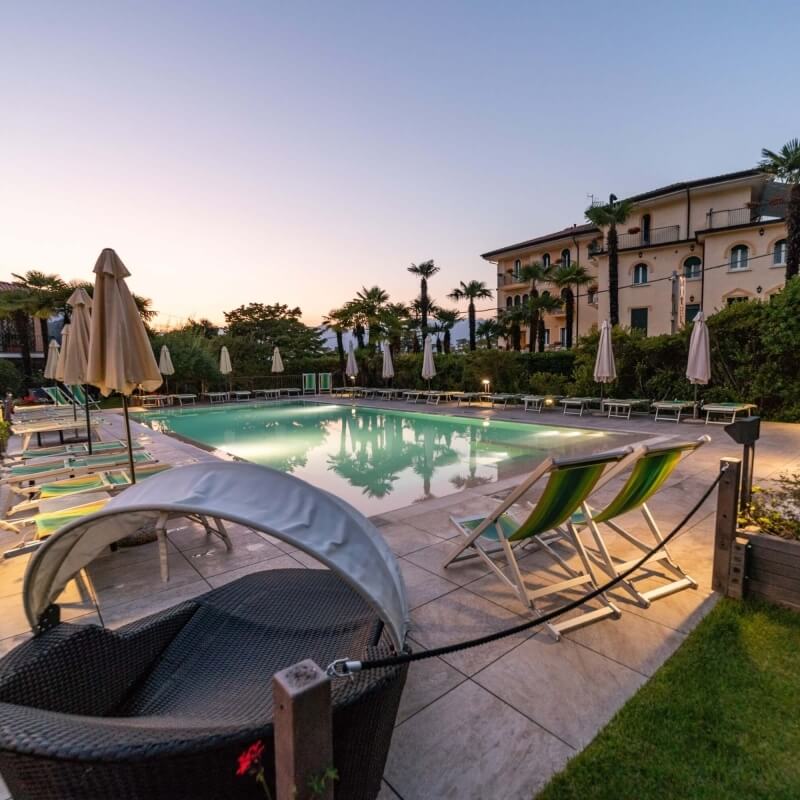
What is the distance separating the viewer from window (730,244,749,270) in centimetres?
2141

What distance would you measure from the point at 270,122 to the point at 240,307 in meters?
27.2

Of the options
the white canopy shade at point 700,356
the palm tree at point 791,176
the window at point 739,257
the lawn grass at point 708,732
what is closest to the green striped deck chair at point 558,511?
the lawn grass at point 708,732

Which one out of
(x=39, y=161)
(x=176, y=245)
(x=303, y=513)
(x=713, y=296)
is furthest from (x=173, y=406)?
(x=713, y=296)

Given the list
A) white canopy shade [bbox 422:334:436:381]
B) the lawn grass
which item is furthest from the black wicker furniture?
white canopy shade [bbox 422:334:436:381]

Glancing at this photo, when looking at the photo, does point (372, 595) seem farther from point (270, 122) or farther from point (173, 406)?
point (173, 406)

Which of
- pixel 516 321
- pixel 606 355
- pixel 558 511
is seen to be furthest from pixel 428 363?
pixel 558 511

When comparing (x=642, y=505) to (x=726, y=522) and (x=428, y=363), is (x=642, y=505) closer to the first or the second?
(x=726, y=522)

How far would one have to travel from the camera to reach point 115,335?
14.5 ft

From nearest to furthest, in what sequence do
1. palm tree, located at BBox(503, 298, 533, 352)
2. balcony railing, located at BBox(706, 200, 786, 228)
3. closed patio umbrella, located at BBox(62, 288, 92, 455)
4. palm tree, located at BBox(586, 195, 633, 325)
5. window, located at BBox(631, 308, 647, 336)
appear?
closed patio umbrella, located at BBox(62, 288, 92, 455)
palm tree, located at BBox(586, 195, 633, 325)
balcony railing, located at BBox(706, 200, 786, 228)
window, located at BBox(631, 308, 647, 336)
palm tree, located at BBox(503, 298, 533, 352)

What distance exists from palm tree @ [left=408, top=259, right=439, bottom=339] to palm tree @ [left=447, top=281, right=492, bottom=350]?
71.6 inches

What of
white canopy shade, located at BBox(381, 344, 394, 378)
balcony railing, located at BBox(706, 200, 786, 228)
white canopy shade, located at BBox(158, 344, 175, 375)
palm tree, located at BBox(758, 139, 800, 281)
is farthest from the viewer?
balcony railing, located at BBox(706, 200, 786, 228)

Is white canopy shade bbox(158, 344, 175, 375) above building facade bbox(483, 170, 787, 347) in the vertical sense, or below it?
below

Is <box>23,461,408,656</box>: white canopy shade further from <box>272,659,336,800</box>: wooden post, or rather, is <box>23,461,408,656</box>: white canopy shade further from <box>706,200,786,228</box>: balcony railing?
<box>706,200,786,228</box>: balcony railing

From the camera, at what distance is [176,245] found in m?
21.1
